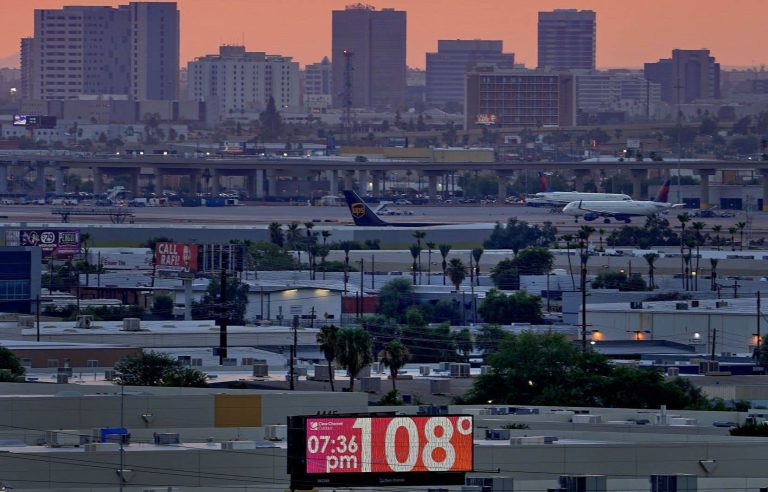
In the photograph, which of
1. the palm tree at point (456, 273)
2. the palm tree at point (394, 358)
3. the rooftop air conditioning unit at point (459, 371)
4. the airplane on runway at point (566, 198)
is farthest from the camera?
the airplane on runway at point (566, 198)

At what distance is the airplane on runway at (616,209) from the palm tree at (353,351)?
91.9 m

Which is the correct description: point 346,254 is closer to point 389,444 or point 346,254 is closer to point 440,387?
point 440,387

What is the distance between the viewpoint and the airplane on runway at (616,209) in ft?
466

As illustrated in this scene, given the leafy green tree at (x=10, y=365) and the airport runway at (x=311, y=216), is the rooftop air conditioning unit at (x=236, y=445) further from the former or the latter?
the airport runway at (x=311, y=216)

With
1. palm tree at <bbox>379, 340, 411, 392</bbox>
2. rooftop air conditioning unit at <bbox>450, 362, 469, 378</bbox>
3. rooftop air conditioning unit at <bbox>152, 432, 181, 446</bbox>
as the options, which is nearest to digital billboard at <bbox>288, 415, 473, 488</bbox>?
rooftop air conditioning unit at <bbox>152, 432, 181, 446</bbox>

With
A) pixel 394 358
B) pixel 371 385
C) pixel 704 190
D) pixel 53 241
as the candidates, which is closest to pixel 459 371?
pixel 394 358

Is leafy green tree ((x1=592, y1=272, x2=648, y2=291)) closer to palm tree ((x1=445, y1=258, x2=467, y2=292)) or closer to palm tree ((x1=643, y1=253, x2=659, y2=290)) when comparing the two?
palm tree ((x1=643, y1=253, x2=659, y2=290))

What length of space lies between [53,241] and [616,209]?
51.4m

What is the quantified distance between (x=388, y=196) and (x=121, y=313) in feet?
410

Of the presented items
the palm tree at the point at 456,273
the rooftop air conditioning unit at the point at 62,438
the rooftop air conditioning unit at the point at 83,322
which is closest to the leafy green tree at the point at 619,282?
the palm tree at the point at 456,273

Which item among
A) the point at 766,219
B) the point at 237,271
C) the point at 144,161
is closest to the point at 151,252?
the point at 237,271

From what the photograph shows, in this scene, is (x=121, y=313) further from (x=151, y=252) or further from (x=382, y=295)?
(x=151, y=252)

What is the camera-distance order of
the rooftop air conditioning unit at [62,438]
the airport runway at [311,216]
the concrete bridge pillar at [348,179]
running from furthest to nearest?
the concrete bridge pillar at [348,179]
the airport runway at [311,216]
the rooftop air conditioning unit at [62,438]

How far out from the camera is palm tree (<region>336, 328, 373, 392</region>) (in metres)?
50.0
